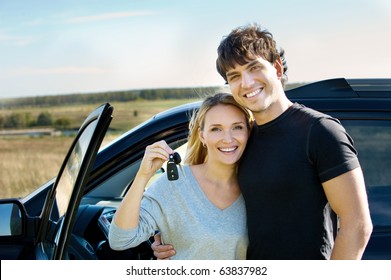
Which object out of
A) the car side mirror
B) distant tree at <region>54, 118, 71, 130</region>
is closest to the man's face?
the car side mirror

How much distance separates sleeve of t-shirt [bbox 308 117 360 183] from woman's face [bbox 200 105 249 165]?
1.11 feet

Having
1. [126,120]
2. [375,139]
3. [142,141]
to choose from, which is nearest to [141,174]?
[142,141]

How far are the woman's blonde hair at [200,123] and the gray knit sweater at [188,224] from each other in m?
0.17

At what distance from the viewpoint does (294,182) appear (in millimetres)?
2221

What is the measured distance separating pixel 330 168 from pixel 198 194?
53 cm

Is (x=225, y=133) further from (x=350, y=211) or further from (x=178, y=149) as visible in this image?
(x=350, y=211)

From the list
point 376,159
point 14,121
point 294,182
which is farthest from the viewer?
point 14,121

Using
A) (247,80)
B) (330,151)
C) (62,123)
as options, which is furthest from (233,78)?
(62,123)

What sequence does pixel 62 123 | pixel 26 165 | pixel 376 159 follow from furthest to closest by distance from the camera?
pixel 62 123 → pixel 26 165 → pixel 376 159

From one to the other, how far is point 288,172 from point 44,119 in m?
35.5

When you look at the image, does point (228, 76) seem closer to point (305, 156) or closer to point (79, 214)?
point (305, 156)

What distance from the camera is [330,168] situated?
2.12 meters

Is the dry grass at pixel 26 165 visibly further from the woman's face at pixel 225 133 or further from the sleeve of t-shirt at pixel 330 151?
the sleeve of t-shirt at pixel 330 151

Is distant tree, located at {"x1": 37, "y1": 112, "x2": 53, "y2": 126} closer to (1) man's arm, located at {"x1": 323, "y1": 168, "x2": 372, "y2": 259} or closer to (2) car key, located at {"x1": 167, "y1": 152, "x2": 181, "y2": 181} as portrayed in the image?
(2) car key, located at {"x1": 167, "y1": 152, "x2": 181, "y2": 181}
